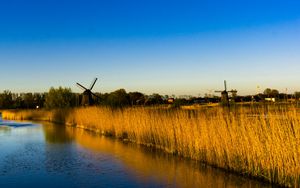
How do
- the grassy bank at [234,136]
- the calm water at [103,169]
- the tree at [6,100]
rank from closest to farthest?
the grassy bank at [234,136] → the calm water at [103,169] → the tree at [6,100]

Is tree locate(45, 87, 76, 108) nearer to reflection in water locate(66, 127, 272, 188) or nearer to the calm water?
the calm water

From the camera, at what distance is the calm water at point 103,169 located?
9.16 metres

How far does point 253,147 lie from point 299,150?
1500 millimetres

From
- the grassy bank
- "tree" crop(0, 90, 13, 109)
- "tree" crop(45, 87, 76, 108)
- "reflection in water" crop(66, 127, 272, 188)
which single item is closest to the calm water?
"reflection in water" crop(66, 127, 272, 188)

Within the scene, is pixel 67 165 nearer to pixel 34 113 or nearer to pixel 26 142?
pixel 26 142

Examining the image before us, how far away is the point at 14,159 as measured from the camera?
12672mm

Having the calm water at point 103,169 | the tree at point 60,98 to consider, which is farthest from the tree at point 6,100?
the calm water at point 103,169

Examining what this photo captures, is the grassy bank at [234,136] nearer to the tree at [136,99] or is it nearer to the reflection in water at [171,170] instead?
the reflection in water at [171,170]

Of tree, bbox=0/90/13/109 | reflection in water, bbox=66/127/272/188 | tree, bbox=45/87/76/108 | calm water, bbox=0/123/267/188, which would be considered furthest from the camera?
tree, bbox=0/90/13/109

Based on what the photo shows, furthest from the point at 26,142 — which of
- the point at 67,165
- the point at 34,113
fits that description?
the point at 34,113

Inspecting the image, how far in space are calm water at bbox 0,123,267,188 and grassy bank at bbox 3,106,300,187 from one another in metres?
0.41

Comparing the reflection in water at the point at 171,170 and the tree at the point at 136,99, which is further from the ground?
the tree at the point at 136,99

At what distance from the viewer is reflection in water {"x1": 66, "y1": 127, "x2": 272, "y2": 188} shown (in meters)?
8.94

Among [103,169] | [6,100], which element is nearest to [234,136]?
[103,169]
